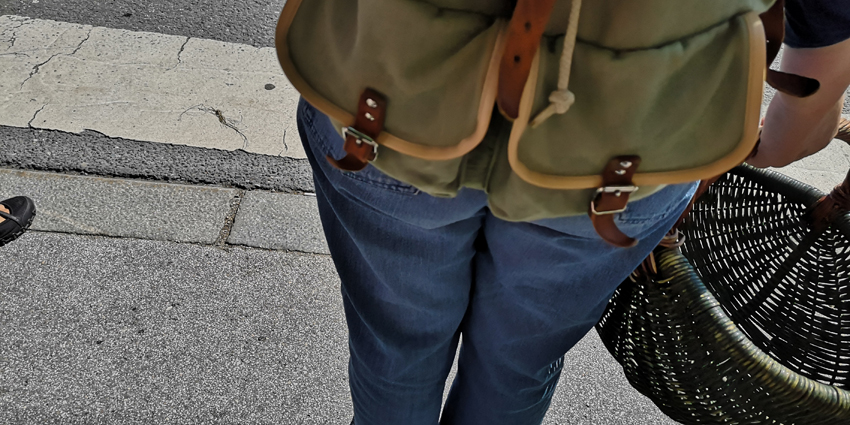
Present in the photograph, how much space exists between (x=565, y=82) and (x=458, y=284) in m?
0.42

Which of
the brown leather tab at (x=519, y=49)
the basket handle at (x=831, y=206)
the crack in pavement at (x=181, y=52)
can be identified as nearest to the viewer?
the brown leather tab at (x=519, y=49)

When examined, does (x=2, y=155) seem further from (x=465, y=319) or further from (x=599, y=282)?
(x=599, y=282)

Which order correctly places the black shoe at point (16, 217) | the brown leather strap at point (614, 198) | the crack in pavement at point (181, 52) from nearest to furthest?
the brown leather strap at point (614, 198) → the black shoe at point (16, 217) → the crack in pavement at point (181, 52)

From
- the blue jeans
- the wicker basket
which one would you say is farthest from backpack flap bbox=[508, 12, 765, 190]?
the wicker basket

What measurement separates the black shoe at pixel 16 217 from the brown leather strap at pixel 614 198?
1909 mm

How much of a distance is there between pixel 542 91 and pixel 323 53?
254 millimetres

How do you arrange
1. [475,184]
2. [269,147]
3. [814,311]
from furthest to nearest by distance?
[269,147] → [814,311] → [475,184]

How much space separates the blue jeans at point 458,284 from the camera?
0.84m

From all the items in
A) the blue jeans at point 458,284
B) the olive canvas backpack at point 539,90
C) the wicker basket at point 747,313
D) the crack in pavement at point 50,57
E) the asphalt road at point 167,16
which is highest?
the olive canvas backpack at point 539,90

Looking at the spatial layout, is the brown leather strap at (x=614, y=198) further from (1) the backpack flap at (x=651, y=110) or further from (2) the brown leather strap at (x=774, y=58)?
(2) the brown leather strap at (x=774, y=58)

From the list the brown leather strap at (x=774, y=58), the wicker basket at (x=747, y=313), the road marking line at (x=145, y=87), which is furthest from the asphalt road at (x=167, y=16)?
the brown leather strap at (x=774, y=58)

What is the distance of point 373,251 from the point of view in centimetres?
92

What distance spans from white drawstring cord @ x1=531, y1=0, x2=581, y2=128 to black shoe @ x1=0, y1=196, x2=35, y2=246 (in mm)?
1913

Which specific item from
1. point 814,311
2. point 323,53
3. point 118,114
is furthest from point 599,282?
point 118,114
